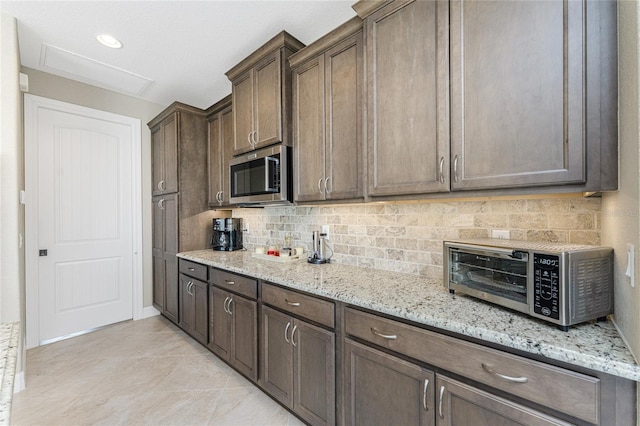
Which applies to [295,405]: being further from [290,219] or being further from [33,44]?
[33,44]

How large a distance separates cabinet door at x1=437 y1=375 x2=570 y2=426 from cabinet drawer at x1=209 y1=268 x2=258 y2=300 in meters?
1.32

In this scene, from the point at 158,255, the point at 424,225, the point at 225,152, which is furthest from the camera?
the point at 158,255

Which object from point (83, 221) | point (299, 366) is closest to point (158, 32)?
point (83, 221)

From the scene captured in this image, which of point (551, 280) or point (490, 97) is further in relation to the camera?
point (490, 97)

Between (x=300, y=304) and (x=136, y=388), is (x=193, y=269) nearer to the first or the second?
(x=136, y=388)

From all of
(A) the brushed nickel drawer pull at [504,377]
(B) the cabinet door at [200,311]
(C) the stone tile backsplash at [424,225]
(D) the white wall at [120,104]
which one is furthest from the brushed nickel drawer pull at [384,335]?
(D) the white wall at [120,104]

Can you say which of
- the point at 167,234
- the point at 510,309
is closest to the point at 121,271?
the point at 167,234

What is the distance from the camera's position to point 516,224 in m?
1.48

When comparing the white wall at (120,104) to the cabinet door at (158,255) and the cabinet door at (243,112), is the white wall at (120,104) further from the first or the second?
the cabinet door at (243,112)

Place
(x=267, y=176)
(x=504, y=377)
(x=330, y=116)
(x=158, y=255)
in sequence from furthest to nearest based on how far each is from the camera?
(x=158, y=255) → (x=267, y=176) → (x=330, y=116) → (x=504, y=377)

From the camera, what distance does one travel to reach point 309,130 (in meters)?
2.07

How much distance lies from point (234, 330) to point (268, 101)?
189 cm

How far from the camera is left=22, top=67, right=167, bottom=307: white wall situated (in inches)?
113

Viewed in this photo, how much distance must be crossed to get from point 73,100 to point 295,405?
3.80 meters
